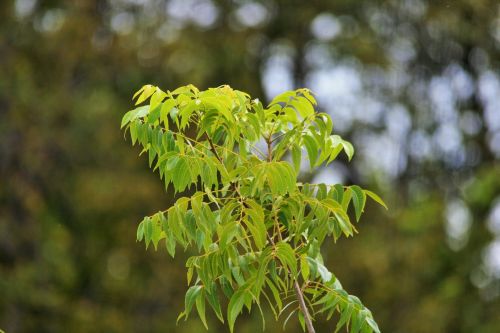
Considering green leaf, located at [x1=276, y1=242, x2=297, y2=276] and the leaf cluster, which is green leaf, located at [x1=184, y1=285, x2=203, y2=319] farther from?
green leaf, located at [x1=276, y1=242, x2=297, y2=276]

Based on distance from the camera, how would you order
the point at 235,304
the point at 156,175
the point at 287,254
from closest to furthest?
the point at 287,254 → the point at 235,304 → the point at 156,175

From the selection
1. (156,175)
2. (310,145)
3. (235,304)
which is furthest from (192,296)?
(156,175)

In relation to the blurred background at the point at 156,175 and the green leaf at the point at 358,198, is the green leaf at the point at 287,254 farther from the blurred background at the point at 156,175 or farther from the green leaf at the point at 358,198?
the blurred background at the point at 156,175

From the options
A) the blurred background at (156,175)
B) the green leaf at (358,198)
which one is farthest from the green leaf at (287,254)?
the blurred background at (156,175)

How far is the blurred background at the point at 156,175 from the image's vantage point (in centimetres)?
1389

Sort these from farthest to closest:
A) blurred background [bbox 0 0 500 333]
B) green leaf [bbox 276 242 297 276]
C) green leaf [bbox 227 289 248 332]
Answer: blurred background [bbox 0 0 500 333], green leaf [bbox 227 289 248 332], green leaf [bbox 276 242 297 276]

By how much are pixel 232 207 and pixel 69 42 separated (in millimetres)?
12109

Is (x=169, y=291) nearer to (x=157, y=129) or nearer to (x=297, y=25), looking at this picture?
(x=297, y=25)

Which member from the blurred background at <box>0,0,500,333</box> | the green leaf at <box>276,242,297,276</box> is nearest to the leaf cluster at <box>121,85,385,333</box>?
the green leaf at <box>276,242,297,276</box>

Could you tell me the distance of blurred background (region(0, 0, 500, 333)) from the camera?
45.6 ft

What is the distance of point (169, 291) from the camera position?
14180mm

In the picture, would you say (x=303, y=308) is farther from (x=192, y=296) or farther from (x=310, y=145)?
(x=310, y=145)

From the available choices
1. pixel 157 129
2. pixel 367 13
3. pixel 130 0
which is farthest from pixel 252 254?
pixel 367 13

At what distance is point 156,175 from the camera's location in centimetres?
1405
